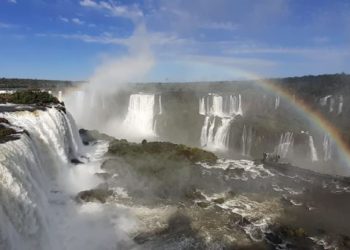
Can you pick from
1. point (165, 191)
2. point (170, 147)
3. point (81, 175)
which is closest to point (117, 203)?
point (165, 191)

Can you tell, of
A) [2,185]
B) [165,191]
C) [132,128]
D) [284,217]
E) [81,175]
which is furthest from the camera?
[132,128]

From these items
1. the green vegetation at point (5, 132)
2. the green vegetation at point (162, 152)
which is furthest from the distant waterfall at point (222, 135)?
the green vegetation at point (5, 132)

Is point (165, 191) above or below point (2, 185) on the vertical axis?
below

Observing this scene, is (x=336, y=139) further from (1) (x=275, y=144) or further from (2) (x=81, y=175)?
(2) (x=81, y=175)

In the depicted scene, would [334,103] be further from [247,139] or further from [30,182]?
[30,182]

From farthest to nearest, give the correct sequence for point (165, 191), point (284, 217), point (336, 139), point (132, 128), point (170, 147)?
point (132, 128) → point (336, 139) → point (170, 147) → point (165, 191) → point (284, 217)

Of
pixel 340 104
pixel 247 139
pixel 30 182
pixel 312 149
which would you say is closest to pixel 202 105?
pixel 247 139

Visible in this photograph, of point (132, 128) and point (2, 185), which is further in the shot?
point (132, 128)
